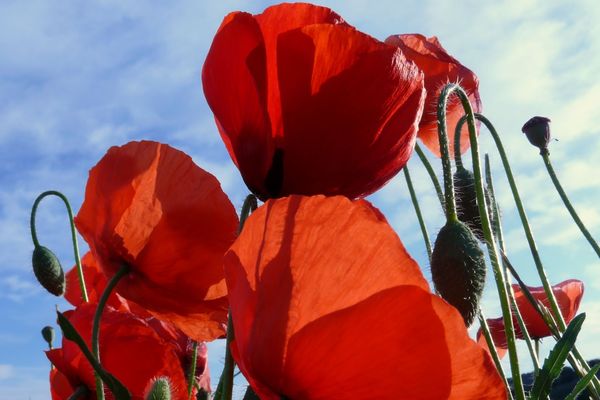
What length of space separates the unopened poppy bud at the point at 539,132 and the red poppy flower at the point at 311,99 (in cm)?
96

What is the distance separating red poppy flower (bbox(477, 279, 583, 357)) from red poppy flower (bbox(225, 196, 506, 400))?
963 millimetres

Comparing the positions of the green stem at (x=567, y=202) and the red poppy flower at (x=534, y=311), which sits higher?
the green stem at (x=567, y=202)

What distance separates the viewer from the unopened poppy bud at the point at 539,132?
5.25 ft

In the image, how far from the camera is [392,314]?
0.55 meters

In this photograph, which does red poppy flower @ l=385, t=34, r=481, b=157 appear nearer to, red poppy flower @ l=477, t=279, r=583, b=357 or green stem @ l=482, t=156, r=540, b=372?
green stem @ l=482, t=156, r=540, b=372

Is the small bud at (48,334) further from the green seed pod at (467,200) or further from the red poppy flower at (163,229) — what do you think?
the green seed pod at (467,200)

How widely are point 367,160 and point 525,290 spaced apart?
610 millimetres

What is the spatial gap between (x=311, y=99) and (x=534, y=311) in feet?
3.61

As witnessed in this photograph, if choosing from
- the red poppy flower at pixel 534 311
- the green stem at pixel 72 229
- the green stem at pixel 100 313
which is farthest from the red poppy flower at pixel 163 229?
the red poppy flower at pixel 534 311

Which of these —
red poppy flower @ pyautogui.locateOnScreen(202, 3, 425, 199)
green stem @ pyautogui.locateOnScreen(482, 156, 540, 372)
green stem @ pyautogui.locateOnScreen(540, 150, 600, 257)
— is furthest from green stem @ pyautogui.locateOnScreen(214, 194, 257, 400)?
green stem @ pyautogui.locateOnScreen(540, 150, 600, 257)

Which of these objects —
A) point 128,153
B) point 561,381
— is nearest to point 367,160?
point 128,153

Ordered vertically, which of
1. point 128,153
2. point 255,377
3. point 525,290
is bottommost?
point 255,377

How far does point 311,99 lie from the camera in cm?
70

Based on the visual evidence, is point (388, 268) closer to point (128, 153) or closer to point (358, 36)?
point (358, 36)
